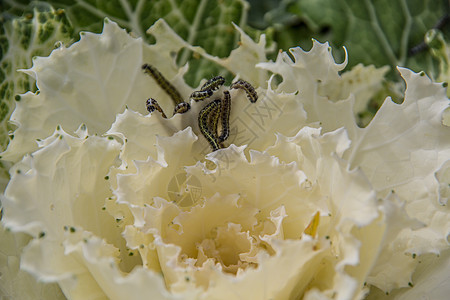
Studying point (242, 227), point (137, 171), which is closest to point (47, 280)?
point (137, 171)

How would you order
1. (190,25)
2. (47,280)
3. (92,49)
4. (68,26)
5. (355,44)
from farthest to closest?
(355,44) → (190,25) → (68,26) → (92,49) → (47,280)

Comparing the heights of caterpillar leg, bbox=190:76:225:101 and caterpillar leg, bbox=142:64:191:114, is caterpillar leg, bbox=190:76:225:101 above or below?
above

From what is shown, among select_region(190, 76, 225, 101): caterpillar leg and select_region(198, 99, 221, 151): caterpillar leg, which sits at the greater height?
select_region(190, 76, 225, 101): caterpillar leg

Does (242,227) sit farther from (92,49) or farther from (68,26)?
(68,26)

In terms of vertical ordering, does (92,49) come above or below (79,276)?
above

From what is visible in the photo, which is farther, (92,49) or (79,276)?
(92,49)

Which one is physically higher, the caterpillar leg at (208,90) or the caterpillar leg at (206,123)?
the caterpillar leg at (208,90)

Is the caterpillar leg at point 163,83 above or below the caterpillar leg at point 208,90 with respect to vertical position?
below

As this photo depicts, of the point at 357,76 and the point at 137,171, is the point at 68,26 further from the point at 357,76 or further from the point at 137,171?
the point at 357,76

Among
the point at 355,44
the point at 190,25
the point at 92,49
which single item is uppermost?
the point at 92,49

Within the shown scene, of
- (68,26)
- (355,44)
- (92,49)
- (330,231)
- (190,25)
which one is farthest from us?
(355,44)
